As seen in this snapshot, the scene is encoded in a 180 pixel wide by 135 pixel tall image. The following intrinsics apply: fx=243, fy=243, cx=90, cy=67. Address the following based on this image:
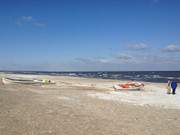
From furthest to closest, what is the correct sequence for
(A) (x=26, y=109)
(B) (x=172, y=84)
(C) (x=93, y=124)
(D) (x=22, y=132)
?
(B) (x=172, y=84) < (A) (x=26, y=109) < (C) (x=93, y=124) < (D) (x=22, y=132)

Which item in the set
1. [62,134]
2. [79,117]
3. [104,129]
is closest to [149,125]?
[104,129]

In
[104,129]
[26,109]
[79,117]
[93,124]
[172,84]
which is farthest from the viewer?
[172,84]

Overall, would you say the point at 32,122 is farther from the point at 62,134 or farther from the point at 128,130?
the point at 128,130

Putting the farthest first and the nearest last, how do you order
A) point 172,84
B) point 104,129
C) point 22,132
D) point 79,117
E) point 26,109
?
1. point 172,84
2. point 26,109
3. point 79,117
4. point 104,129
5. point 22,132

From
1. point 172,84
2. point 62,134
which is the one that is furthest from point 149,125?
point 172,84

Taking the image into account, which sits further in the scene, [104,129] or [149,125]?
[149,125]

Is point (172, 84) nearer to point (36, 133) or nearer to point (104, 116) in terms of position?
point (104, 116)

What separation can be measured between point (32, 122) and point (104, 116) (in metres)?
3.97

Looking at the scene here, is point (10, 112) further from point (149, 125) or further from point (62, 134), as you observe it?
point (149, 125)

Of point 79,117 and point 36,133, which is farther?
point 79,117

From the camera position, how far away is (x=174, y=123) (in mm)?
11953

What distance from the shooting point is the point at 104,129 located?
394 inches

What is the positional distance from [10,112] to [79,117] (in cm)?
341

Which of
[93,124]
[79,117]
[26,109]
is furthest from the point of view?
[26,109]
